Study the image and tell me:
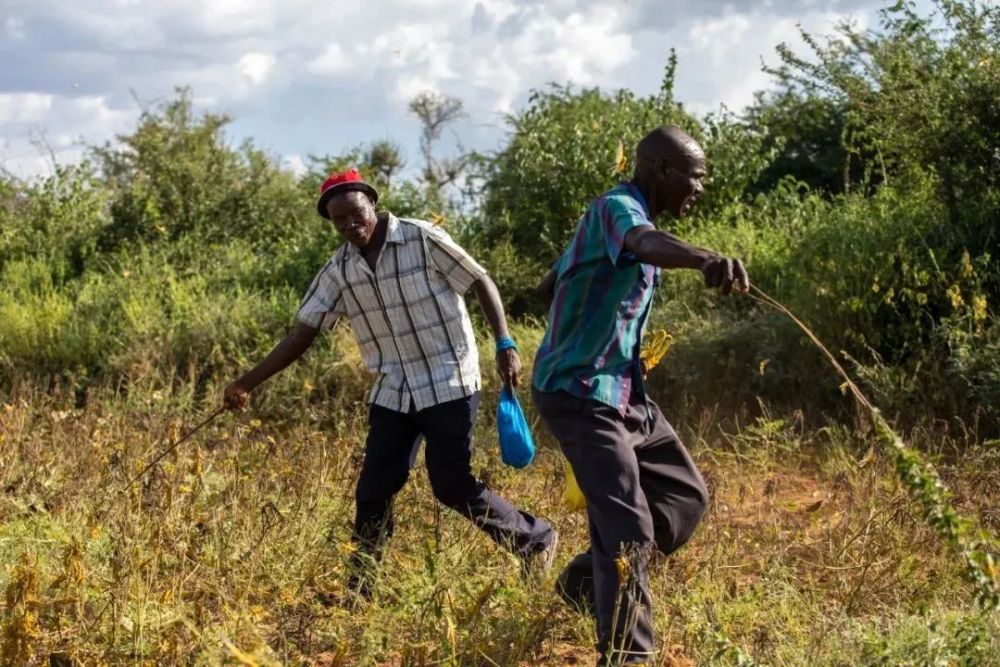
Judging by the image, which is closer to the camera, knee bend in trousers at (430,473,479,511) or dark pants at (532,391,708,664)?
dark pants at (532,391,708,664)

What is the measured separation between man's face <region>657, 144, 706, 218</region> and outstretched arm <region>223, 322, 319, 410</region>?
1.72 meters

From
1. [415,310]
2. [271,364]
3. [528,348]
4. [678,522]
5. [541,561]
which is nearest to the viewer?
[678,522]

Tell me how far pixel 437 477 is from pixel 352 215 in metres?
1.01

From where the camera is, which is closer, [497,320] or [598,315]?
[598,315]

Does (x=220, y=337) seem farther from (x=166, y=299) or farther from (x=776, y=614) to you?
(x=776, y=614)

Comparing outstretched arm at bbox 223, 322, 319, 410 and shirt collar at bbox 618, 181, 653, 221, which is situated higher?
shirt collar at bbox 618, 181, 653, 221

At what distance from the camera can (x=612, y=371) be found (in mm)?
3738

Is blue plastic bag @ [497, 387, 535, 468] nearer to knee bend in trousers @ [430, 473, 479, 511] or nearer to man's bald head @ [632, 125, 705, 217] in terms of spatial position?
knee bend in trousers @ [430, 473, 479, 511]

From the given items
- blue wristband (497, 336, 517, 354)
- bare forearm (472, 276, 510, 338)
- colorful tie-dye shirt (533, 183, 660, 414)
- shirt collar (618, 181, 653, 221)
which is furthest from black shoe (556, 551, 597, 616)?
shirt collar (618, 181, 653, 221)

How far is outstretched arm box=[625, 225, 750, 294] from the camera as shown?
305 cm

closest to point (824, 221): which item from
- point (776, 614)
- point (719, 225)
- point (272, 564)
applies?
point (719, 225)

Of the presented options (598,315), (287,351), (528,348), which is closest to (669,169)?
(598,315)

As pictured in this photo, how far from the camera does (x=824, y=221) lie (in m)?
8.88

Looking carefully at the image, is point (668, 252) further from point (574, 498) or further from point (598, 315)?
point (574, 498)
